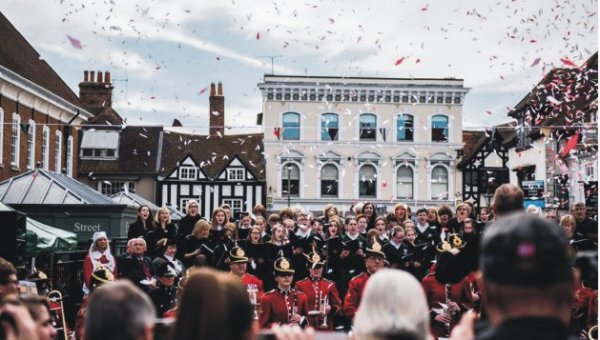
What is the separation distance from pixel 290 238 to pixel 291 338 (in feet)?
36.2

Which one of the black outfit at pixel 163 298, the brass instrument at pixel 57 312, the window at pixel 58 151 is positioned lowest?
the brass instrument at pixel 57 312

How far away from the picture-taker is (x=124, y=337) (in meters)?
3.11

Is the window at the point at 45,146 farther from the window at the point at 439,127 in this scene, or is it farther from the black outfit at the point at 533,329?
the black outfit at the point at 533,329

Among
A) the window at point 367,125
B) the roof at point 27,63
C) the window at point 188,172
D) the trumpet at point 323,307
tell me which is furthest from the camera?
the window at point 188,172

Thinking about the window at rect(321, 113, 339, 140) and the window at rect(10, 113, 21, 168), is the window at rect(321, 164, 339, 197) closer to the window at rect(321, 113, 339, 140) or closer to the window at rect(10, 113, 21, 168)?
the window at rect(321, 113, 339, 140)

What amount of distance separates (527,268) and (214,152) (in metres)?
50.6

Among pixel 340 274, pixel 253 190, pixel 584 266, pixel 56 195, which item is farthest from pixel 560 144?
pixel 584 266

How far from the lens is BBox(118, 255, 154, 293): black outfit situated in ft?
41.1

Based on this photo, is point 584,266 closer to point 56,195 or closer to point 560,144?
point 56,195

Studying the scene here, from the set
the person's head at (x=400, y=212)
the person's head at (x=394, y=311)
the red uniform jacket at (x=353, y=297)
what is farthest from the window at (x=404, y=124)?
the person's head at (x=394, y=311)

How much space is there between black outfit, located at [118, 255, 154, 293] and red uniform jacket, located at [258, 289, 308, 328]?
251cm

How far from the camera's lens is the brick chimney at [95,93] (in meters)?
54.5

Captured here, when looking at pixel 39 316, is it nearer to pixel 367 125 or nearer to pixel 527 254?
pixel 527 254

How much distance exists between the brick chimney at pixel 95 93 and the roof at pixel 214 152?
4459 mm
